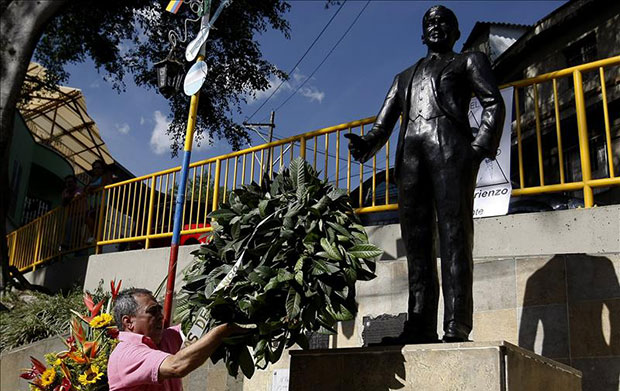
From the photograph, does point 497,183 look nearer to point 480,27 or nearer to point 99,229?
point 99,229

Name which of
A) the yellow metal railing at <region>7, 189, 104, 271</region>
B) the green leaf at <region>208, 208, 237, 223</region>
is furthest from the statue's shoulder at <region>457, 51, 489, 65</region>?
the yellow metal railing at <region>7, 189, 104, 271</region>

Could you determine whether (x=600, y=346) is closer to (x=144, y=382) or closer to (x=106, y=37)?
(x=144, y=382)

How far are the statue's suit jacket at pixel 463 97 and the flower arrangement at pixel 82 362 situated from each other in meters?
1.87

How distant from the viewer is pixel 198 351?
301 centimetres

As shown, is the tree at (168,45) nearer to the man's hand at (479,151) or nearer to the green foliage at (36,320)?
the green foliage at (36,320)

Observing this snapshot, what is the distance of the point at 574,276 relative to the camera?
467 cm

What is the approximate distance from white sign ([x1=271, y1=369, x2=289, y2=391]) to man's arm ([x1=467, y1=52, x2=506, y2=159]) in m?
2.52

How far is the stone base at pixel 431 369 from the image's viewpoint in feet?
10.1

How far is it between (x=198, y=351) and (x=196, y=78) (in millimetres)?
4587

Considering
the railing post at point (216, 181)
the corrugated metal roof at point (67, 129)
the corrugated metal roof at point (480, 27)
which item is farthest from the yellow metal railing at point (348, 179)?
the corrugated metal roof at point (480, 27)

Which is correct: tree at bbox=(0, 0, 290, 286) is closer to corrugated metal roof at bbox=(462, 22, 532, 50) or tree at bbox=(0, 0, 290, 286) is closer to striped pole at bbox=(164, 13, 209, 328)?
striped pole at bbox=(164, 13, 209, 328)

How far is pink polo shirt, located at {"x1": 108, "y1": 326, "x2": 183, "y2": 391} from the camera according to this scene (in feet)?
10.4

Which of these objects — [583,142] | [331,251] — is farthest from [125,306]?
[583,142]

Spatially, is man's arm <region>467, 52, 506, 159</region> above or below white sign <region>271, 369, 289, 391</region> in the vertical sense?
above
